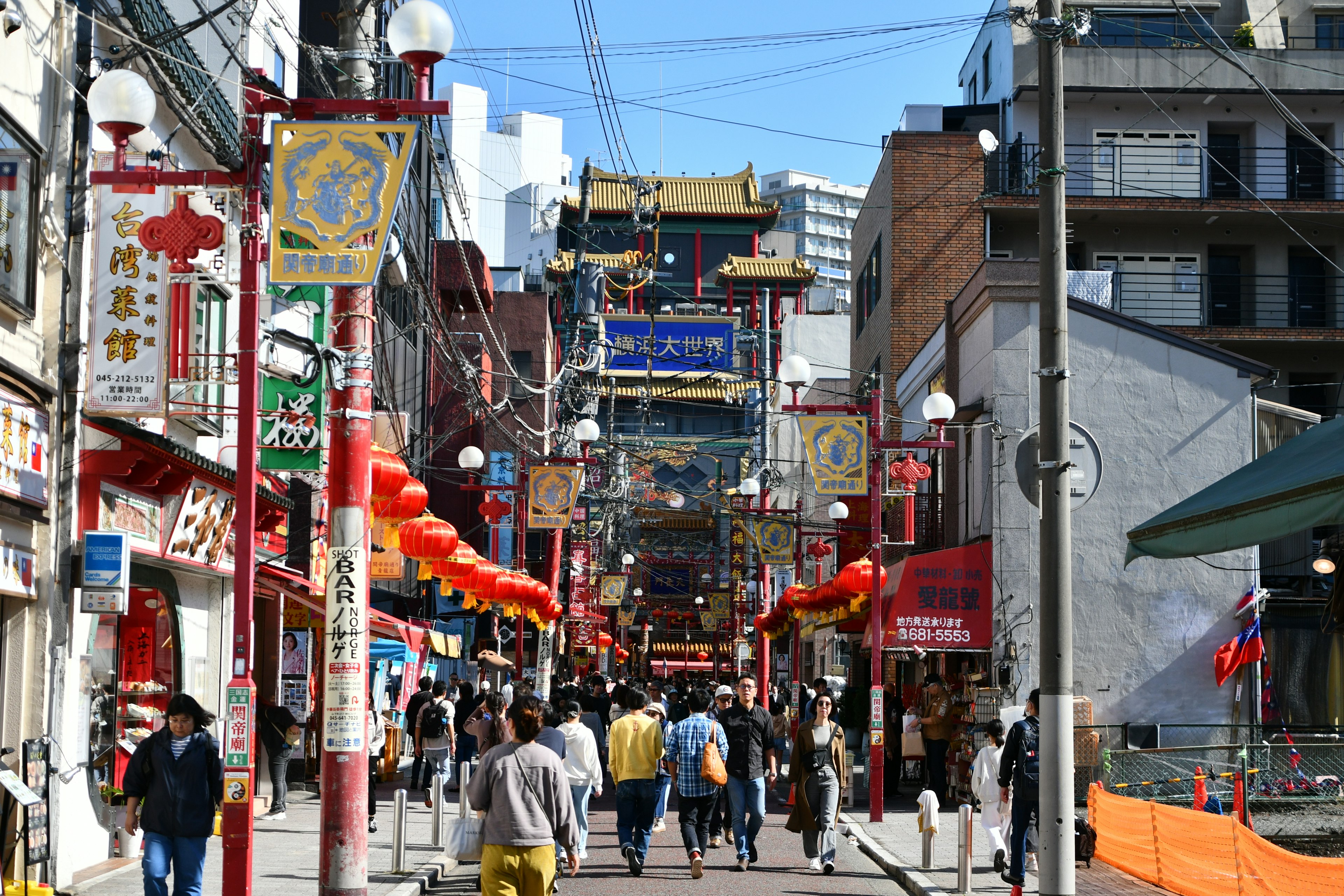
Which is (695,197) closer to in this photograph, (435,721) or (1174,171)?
(1174,171)

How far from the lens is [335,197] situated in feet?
34.5

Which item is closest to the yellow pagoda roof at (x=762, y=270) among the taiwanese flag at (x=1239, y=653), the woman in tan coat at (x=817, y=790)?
the taiwanese flag at (x=1239, y=653)

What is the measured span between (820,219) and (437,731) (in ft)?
435

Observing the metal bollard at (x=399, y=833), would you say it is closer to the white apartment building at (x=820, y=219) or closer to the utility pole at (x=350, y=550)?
the utility pole at (x=350, y=550)

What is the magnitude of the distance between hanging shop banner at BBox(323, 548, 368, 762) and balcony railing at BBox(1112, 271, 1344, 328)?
28.7 meters

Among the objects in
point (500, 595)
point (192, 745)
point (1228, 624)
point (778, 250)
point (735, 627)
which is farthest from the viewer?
point (778, 250)

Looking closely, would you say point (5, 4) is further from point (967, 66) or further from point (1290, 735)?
point (967, 66)

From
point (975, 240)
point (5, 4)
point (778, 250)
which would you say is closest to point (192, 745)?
point (5, 4)

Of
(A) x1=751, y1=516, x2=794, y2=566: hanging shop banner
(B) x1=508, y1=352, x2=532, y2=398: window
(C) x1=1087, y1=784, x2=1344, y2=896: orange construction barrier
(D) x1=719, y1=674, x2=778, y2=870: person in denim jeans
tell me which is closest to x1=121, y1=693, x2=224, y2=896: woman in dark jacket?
(D) x1=719, y1=674, x2=778, y2=870: person in denim jeans

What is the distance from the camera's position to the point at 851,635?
41938mm

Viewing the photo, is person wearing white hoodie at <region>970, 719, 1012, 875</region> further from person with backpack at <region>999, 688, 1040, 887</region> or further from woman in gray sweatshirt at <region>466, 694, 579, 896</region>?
woman in gray sweatshirt at <region>466, 694, 579, 896</region>

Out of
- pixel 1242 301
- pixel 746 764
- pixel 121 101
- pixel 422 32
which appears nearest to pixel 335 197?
pixel 422 32

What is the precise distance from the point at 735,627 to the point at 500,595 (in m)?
36.5

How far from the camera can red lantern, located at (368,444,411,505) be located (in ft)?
56.2
